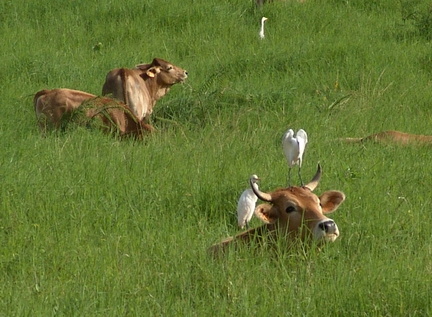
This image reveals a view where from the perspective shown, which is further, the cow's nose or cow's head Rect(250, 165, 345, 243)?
cow's head Rect(250, 165, 345, 243)

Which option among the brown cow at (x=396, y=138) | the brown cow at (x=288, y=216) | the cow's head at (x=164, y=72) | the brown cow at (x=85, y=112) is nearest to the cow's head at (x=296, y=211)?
the brown cow at (x=288, y=216)

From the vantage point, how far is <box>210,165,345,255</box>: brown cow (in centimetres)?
630

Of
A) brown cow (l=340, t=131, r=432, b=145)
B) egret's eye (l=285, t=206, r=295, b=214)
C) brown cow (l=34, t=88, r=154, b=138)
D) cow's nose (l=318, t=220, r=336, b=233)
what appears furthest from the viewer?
brown cow (l=34, t=88, r=154, b=138)

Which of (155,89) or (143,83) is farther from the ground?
(143,83)

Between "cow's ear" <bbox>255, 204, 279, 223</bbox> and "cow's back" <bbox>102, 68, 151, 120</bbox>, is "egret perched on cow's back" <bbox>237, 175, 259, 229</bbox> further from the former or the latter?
"cow's back" <bbox>102, 68, 151, 120</bbox>

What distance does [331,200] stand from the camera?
6.68 m

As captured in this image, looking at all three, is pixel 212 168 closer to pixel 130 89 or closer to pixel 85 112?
pixel 85 112

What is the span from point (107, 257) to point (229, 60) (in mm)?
8247

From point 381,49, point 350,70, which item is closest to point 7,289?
point 350,70

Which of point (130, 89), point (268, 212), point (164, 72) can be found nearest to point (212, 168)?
point (268, 212)

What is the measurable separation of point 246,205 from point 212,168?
1.76 m

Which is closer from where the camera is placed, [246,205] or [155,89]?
[246,205]

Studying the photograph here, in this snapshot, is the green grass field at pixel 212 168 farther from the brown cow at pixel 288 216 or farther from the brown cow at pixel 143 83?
the brown cow at pixel 143 83

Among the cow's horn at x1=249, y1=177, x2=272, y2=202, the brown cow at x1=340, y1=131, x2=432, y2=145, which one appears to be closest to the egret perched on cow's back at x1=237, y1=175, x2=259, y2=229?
the cow's horn at x1=249, y1=177, x2=272, y2=202
